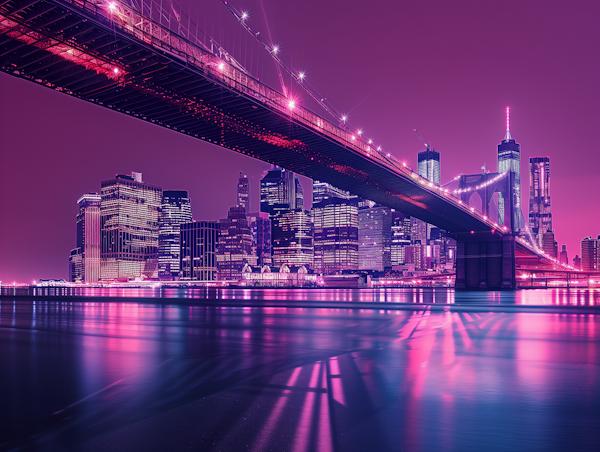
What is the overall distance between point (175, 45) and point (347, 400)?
26.6 meters

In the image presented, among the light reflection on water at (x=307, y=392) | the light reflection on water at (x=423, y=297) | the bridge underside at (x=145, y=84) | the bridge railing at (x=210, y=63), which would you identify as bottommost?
the light reflection on water at (x=423, y=297)

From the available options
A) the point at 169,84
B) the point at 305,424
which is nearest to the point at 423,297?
the point at 169,84

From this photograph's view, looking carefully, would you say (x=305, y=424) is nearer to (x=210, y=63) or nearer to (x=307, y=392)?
(x=307, y=392)

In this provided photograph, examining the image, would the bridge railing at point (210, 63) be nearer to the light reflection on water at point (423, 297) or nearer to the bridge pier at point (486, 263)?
the light reflection on water at point (423, 297)

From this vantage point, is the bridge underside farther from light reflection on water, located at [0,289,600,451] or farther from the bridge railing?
light reflection on water, located at [0,289,600,451]

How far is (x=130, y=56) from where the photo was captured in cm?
2739

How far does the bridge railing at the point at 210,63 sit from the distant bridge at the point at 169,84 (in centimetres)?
7

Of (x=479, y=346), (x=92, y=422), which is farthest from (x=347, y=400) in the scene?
(x=479, y=346)

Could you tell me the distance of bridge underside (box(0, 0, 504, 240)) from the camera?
22.9 m

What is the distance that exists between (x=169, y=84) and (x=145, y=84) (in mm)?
1513

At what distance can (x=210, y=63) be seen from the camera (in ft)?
104

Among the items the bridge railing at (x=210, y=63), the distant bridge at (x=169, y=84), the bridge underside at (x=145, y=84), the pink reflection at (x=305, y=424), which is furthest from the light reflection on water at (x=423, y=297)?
the pink reflection at (x=305, y=424)

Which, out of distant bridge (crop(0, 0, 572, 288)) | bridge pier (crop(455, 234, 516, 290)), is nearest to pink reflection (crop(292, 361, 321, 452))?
distant bridge (crop(0, 0, 572, 288))

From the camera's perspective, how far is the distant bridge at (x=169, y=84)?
23234mm
